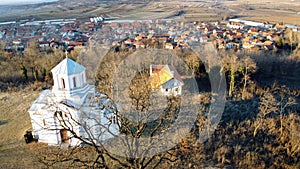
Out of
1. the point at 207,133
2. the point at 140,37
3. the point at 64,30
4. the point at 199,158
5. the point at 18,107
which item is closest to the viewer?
the point at 199,158

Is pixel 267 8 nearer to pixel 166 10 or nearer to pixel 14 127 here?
pixel 166 10

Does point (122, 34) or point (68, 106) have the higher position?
point (122, 34)

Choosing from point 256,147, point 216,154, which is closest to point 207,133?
point 216,154

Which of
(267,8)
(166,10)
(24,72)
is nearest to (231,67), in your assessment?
(166,10)

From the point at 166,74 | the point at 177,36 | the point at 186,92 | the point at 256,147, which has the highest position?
the point at 177,36

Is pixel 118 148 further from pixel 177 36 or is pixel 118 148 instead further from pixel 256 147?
pixel 177 36

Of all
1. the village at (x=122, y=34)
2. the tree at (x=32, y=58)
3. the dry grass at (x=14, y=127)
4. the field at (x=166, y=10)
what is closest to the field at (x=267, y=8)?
the field at (x=166, y=10)

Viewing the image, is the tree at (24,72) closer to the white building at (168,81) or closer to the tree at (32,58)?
the tree at (32,58)

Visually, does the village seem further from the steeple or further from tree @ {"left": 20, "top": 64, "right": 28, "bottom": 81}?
the steeple
